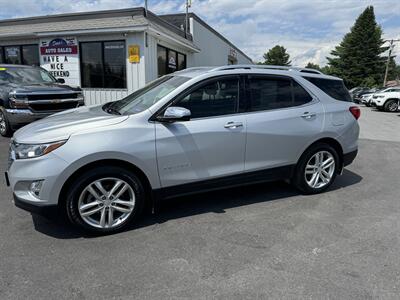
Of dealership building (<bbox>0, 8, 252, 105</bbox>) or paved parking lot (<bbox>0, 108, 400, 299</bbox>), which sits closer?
paved parking lot (<bbox>0, 108, 400, 299</bbox>)

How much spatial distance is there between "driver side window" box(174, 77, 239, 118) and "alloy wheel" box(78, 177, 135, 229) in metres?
1.13

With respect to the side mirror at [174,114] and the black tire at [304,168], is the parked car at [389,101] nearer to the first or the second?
the black tire at [304,168]

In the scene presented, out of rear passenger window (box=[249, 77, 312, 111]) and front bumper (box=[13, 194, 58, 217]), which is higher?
rear passenger window (box=[249, 77, 312, 111])

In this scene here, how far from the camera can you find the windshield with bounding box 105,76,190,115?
3777mm

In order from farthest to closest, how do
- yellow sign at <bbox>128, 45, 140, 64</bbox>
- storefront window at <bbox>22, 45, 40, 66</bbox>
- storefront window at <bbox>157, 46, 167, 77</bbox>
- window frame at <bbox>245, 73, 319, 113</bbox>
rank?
storefront window at <bbox>157, 46, 167, 77</bbox> → storefront window at <bbox>22, 45, 40, 66</bbox> → yellow sign at <bbox>128, 45, 140, 64</bbox> → window frame at <bbox>245, 73, 319, 113</bbox>

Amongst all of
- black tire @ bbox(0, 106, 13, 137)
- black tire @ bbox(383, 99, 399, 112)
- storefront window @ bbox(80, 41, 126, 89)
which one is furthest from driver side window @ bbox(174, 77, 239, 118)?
black tire @ bbox(383, 99, 399, 112)

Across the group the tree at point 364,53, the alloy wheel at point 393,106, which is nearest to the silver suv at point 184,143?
the alloy wheel at point 393,106

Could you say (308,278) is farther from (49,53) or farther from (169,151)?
(49,53)

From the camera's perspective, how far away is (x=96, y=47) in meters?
13.0

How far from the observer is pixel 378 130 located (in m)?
11.5

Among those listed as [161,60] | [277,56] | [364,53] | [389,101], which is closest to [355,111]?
[161,60]

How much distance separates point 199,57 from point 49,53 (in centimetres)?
915

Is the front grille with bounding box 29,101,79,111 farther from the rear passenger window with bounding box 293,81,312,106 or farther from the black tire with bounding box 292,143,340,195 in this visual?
the black tire with bounding box 292,143,340,195

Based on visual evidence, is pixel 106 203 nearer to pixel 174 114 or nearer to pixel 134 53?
pixel 174 114
